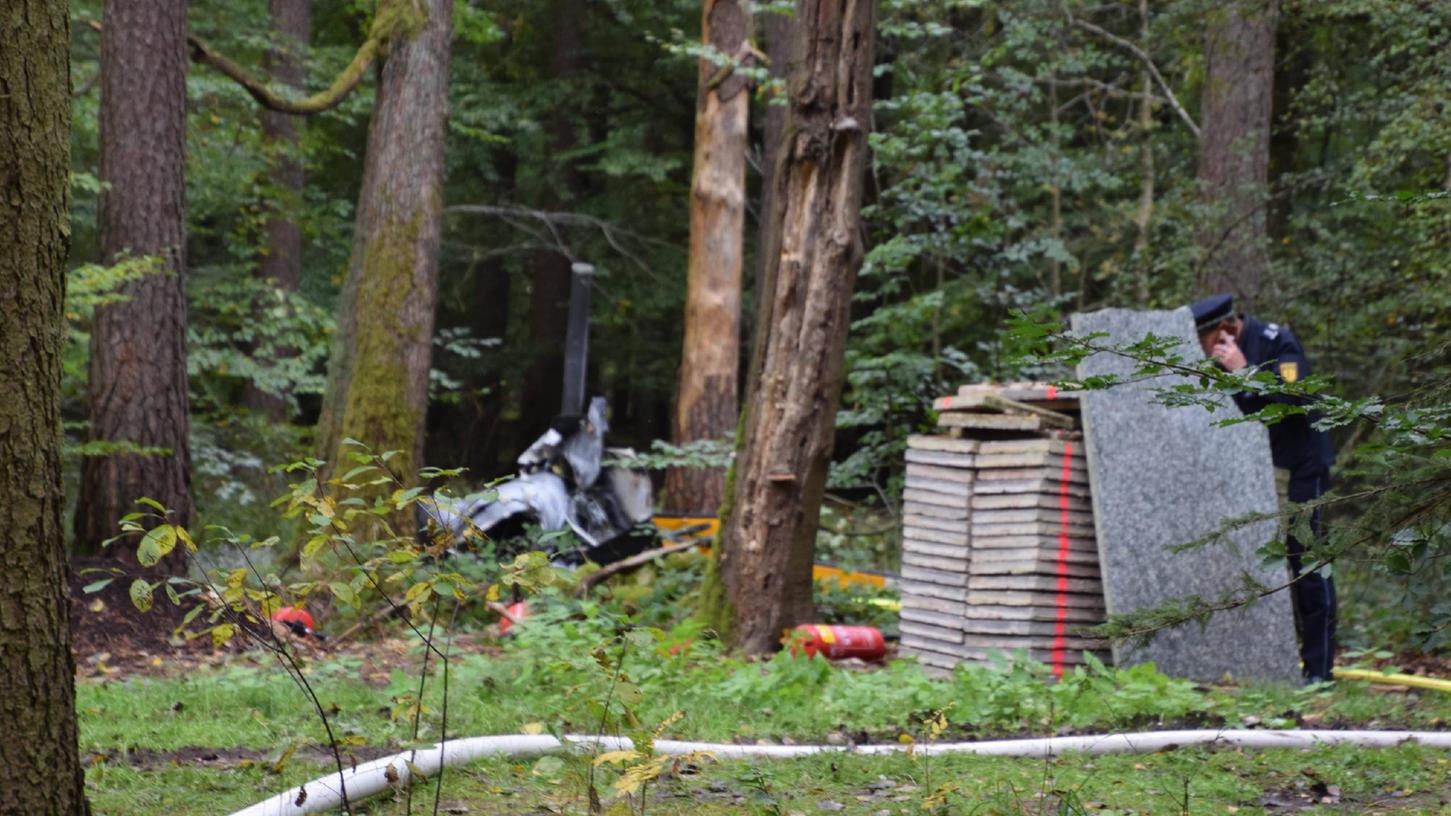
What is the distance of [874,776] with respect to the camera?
4.61m

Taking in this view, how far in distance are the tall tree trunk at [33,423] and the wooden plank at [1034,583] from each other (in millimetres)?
5551

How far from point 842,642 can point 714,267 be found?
24.6 feet

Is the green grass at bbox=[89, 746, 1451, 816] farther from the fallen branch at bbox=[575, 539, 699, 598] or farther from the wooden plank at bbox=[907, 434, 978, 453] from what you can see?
the fallen branch at bbox=[575, 539, 699, 598]

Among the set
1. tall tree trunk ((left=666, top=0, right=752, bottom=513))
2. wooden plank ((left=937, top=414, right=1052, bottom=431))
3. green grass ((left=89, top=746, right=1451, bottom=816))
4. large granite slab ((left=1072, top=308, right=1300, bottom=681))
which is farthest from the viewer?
tall tree trunk ((left=666, top=0, right=752, bottom=513))

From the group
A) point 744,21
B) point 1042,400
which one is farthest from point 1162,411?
point 744,21

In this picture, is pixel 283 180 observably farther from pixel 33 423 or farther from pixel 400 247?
pixel 33 423

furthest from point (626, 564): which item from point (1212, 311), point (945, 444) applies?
point (1212, 311)

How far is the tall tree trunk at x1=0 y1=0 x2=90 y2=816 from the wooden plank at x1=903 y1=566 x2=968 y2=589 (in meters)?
5.68

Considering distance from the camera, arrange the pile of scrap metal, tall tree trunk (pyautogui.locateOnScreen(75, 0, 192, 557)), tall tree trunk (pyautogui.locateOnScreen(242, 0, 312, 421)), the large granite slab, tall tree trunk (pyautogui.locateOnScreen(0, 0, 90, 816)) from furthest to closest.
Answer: tall tree trunk (pyautogui.locateOnScreen(242, 0, 312, 421)) → the pile of scrap metal → tall tree trunk (pyautogui.locateOnScreen(75, 0, 192, 557)) → the large granite slab → tall tree trunk (pyautogui.locateOnScreen(0, 0, 90, 816))

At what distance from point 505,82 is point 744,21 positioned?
327 inches

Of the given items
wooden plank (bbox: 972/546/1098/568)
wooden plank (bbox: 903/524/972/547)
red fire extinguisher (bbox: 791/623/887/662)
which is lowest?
red fire extinguisher (bbox: 791/623/887/662)

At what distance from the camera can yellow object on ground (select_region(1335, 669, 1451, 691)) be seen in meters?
7.04

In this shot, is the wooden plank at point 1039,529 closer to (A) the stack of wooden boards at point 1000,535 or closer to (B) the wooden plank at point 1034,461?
(A) the stack of wooden boards at point 1000,535

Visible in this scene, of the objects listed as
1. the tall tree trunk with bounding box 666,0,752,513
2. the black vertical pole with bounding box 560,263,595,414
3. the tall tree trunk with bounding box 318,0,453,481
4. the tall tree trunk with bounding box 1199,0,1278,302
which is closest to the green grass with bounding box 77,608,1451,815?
the tall tree trunk with bounding box 318,0,453,481
